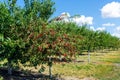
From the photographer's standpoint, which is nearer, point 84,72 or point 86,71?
point 84,72

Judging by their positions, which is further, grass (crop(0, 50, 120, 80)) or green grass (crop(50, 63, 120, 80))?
green grass (crop(50, 63, 120, 80))

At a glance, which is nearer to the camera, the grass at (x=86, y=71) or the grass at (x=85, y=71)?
the grass at (x=85, y=71)

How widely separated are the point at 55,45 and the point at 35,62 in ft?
5.51

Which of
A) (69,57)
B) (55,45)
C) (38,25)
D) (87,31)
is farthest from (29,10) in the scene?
(87,31)

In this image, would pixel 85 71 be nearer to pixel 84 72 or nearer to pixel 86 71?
pixel 86 71

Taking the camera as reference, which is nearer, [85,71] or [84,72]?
[84,72]

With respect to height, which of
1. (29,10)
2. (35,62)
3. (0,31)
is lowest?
(35,62)

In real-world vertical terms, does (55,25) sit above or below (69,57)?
above

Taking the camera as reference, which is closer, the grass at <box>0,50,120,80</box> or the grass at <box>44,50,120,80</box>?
the grass at <box>0,50,120,80</box>

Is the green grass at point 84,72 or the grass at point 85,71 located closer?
the grass at point 85,71

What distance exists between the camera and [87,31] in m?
47.8

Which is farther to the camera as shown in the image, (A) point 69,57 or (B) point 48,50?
(A) point 69,57

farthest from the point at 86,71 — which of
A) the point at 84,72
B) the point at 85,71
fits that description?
the point at 84,72

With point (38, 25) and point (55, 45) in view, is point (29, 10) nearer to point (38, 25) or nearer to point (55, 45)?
point (38, 25)
